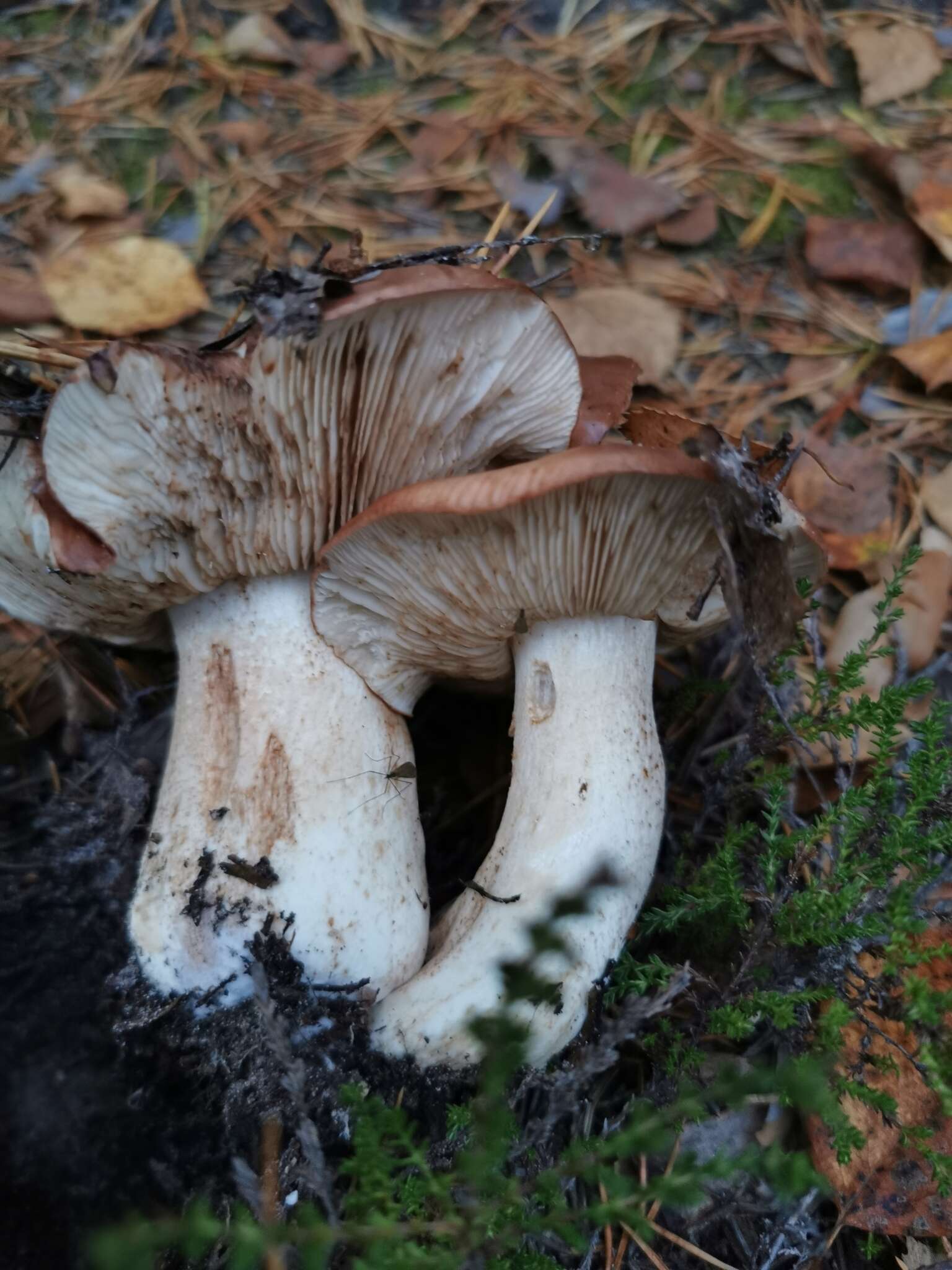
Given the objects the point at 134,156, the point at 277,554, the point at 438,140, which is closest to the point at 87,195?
the point at 134,156

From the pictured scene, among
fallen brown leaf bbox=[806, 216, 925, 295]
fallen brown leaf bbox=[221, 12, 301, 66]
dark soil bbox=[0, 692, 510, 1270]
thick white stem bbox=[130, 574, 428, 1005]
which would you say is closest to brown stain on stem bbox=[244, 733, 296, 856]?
thick white stem bbox=[130, 574, 428, 1005]

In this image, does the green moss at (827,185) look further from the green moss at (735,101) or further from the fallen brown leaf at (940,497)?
the fallen brown leaf at (940,497)

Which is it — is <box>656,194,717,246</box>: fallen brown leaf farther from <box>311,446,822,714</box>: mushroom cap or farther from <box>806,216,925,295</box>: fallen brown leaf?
<box>311,446,822,714</box>: mushroom cap

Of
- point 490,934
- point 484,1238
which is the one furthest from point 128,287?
point 484,1238

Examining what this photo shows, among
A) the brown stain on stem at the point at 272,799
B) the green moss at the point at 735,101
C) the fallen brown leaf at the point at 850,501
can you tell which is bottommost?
the brown stain on stem at the point at 272,799

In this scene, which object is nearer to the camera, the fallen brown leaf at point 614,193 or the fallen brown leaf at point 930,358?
the fallen brown leaf at point 930,358

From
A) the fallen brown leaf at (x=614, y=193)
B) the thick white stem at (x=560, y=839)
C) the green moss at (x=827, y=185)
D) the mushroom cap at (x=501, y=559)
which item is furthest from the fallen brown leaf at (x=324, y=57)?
the thick white stem at (x=560, y=839)

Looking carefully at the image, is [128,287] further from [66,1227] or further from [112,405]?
[66,1227]
